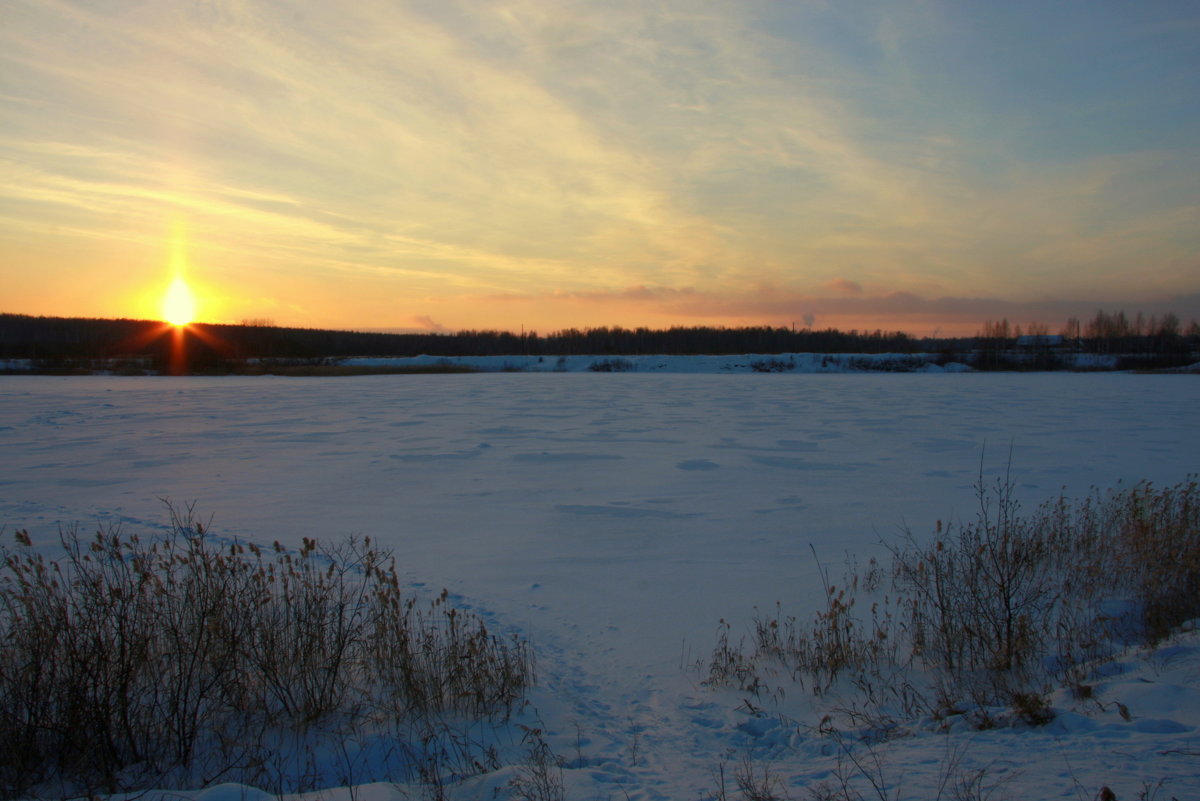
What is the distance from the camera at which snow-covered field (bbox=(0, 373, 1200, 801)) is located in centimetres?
357

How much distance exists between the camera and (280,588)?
643 cm

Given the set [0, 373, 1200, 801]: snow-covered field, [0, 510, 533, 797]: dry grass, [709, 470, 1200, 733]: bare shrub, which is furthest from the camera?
[709, 470, 1200, 733]: bare shrub

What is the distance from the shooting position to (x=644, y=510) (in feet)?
31.8

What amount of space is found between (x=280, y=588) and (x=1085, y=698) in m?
6.31

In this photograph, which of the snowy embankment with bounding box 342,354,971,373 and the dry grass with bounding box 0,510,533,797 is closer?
the dry grass with bounding box 0,510,533,797

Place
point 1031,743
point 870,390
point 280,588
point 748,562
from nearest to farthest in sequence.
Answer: point 1031,743, point 280,588, point 748,562, point 870,390

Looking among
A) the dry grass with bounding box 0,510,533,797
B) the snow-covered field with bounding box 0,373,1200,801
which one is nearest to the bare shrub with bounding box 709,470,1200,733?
the snow-covered field with bounding box 0,373,1200,801

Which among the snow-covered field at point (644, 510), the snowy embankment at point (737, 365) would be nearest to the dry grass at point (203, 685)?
the snow-covered field at point (644, 510)

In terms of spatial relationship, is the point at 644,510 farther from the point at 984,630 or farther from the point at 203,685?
the point at 203,685

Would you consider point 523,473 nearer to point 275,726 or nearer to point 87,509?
point 87,509

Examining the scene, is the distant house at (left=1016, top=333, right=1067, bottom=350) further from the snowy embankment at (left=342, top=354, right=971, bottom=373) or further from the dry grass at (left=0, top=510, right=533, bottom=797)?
the dry grass at (left=0, top=510, right=533, bottom=797)

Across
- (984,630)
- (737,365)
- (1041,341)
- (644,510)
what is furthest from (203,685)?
(1041,341)

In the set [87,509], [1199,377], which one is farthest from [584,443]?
[1199,377]

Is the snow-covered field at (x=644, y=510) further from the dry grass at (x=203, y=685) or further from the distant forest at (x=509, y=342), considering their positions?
the distant forest at (x=509, y=342)
